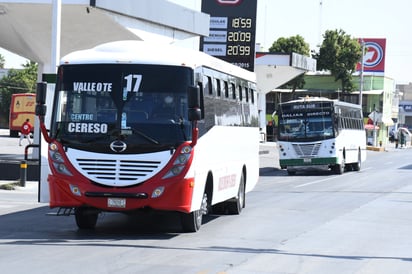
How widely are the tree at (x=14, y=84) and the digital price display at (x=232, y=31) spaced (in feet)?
187

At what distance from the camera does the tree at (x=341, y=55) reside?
95.3 metres

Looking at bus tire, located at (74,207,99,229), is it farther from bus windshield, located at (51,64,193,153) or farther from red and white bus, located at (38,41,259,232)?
bus windshield, located at (51,64,193,153)

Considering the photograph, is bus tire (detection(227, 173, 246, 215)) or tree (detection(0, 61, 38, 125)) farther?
tree (detection(0, 61, 38, 125))

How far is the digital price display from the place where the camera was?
44.7 metres

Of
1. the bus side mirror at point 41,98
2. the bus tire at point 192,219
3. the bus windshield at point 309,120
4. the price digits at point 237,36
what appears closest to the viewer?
the bus side mirror at point 41,98

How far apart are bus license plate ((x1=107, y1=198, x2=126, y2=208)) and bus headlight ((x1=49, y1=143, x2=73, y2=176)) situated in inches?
30.5

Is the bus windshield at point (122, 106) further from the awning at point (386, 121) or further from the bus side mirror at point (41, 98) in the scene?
the awning at point (386, 121)

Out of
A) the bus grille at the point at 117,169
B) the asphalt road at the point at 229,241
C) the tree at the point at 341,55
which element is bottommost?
the asphalt road at the point at 229,241

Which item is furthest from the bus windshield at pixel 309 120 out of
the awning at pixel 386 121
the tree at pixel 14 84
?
the awning at pixel 386 121

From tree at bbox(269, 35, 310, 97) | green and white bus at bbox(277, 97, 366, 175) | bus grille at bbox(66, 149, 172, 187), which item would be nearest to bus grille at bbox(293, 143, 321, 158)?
green and white bus at bbox(277, 97, 366, 175)

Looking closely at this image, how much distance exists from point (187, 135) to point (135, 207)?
4.63 feet

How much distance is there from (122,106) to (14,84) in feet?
298

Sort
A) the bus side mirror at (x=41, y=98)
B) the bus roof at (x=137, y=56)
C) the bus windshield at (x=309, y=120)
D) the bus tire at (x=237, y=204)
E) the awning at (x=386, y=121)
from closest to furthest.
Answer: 1. the bus side mirror at (x=41, y=98)
2. the bus roof at (x=137, y=56)
3. the bus tire at (x=237, y=204)
4. the bus windshield at (x=309, y=120)
5. the awning at (x=386, y=121)

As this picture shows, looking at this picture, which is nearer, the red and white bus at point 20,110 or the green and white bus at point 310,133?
the green and white bus at point 310,133
